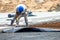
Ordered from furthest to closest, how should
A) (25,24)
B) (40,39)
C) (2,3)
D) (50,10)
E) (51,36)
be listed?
(2,3) < (50,10) < (25,24) < (51,36) < (40,39)

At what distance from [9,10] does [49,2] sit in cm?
279

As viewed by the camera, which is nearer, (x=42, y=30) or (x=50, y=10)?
(x=42, y=30)

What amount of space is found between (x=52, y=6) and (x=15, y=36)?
31.0 ft

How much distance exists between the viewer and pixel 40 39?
7543 millimetres

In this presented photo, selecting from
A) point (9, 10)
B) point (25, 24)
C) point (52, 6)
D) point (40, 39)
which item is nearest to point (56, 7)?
point (52, 6)

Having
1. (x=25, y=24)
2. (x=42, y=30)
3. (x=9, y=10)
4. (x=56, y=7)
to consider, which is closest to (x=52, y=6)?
(x=56, y=7)

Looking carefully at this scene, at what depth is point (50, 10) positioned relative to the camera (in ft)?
54.7

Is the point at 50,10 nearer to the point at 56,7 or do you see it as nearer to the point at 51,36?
the point at 56,7

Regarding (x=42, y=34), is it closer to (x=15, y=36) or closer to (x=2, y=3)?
(x=15, y=36)

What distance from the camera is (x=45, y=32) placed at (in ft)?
28.0

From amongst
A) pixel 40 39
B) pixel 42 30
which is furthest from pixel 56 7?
pixel 40 39

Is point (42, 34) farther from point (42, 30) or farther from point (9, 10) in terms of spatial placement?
point (9, 10)

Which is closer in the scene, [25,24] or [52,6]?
[25,24]

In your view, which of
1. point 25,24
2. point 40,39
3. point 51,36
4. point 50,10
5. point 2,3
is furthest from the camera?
point 2,3
